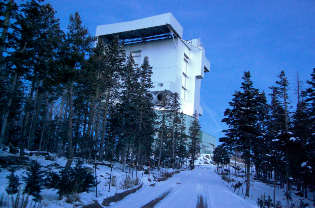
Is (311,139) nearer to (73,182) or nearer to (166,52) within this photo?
(73,182)

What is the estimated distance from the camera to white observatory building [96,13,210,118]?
68.4 metres

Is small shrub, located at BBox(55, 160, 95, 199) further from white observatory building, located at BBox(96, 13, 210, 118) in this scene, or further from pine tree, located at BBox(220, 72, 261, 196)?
white observatory building, located at BBox(96, 13, 210, 118)

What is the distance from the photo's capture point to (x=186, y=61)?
81125 mm

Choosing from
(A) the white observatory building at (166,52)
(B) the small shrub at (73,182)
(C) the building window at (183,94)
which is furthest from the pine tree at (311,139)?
(C) the building window at (183,94)

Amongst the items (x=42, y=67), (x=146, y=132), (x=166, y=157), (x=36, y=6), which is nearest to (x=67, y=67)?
(x=42, y=67)

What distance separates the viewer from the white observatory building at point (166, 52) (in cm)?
6844

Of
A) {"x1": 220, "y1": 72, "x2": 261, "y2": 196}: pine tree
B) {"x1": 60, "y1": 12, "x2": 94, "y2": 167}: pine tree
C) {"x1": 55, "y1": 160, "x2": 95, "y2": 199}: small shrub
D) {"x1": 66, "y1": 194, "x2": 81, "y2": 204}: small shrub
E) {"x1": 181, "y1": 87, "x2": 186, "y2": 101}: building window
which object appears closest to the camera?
{"x1": 66, "y1": 194, "x2": 81, "y2": 204}: small shrub

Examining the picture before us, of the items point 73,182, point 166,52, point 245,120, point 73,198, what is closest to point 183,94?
point 166,52

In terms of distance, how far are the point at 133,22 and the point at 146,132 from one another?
171ft

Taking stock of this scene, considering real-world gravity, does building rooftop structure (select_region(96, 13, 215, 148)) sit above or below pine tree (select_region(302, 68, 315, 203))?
above

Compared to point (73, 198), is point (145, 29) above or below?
above

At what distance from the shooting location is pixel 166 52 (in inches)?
2837

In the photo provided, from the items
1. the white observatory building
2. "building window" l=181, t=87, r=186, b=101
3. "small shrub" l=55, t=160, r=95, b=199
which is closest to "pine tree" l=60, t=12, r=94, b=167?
"small shrub" l=55, t=160, r=95, b=199

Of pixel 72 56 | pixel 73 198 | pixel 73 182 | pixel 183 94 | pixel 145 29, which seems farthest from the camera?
pixel 183 94
